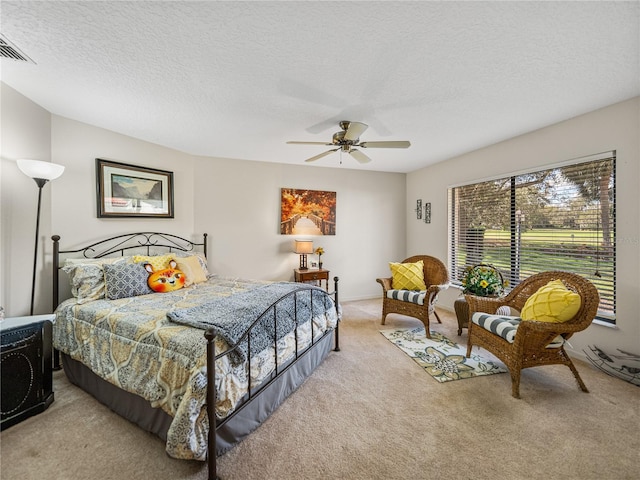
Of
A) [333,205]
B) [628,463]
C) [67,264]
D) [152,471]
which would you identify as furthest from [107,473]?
[333,205]

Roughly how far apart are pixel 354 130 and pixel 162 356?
7.93ft

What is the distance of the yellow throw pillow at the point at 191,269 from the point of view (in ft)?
10.6

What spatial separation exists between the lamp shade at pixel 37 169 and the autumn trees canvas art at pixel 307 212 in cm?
295

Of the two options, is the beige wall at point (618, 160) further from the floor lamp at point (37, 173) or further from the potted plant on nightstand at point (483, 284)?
the floor lamp at point (37, 173)

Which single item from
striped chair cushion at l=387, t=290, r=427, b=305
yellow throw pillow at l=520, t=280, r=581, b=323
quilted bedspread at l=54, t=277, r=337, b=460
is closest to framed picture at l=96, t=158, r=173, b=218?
quilted bedspread at l=54, t=277, r=337, b=460

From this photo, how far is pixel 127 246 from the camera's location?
11.4 ft

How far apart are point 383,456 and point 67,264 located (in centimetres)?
338

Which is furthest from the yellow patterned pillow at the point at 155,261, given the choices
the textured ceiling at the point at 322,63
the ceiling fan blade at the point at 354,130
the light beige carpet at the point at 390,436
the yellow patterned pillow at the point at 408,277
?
the yellow patterned pillow at the point at 408,277

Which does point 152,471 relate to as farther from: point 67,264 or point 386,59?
point 386,59

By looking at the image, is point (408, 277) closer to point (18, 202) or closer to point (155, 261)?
point (155, 261)

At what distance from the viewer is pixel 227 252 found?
4.47m

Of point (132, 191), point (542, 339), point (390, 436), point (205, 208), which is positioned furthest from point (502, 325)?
point (132, 191)

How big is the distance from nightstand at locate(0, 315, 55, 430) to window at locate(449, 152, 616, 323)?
16.6ft

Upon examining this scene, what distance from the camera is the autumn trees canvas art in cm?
480
